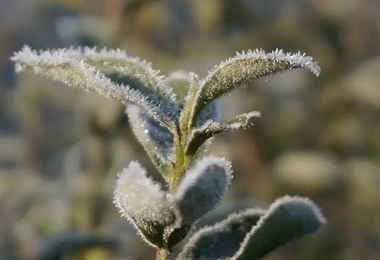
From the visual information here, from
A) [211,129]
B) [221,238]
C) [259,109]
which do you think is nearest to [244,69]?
[211,129]

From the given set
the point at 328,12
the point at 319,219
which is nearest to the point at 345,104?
the point at 328,12

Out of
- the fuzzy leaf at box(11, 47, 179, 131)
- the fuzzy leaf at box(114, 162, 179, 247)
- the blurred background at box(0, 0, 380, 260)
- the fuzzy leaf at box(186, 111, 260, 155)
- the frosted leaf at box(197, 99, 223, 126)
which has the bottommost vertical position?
the fuzzy leaf at box(114, 162, 179, 247)

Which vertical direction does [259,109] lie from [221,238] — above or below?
above

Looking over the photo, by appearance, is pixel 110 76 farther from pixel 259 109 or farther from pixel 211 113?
pixel 259 109

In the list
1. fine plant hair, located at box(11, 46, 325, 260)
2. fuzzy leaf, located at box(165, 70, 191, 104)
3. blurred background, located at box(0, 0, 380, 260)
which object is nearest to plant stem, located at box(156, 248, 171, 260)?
fine plant hair, located at box(11, 46, 325, 260)

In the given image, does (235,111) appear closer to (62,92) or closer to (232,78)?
(62,92)

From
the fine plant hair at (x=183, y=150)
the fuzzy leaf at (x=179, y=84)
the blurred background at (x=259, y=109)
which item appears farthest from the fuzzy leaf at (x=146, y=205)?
the blurred background at (x=259, y=109)

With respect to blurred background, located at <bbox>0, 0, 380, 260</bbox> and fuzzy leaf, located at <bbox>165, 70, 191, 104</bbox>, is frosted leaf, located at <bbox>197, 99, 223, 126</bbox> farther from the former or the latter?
blurred background, located at <bbox>0, 0, 380, 260</bbox>
